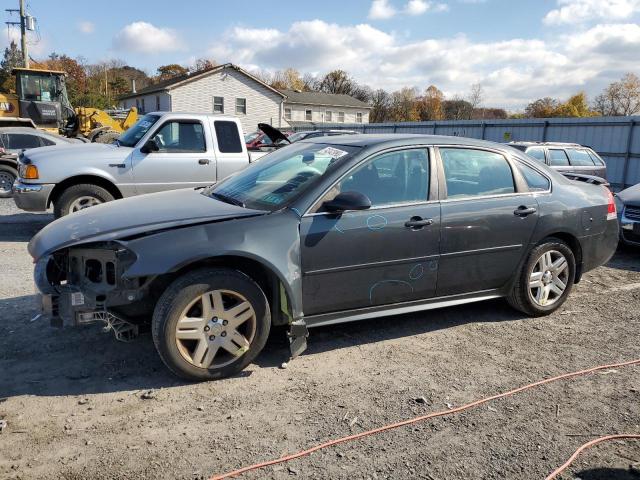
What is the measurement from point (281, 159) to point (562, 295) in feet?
10.0

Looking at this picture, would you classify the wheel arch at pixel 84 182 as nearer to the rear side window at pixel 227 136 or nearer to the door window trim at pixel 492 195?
the rear side window at pixel 227 136

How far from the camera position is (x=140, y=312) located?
3742mm

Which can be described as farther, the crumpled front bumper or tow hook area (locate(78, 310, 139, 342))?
the crumpled front bumper

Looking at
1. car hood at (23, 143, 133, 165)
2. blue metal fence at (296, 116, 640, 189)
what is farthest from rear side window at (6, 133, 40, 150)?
blue metal fence at (296, 116, 640, 189)

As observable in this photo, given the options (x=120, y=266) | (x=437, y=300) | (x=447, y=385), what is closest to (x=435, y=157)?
(x=437, y=300)

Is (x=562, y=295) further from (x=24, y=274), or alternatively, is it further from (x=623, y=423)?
(x=24, y=274)

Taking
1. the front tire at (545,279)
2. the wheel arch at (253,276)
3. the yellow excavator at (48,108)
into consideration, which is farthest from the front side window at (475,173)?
the yellow excavator at (48,108)

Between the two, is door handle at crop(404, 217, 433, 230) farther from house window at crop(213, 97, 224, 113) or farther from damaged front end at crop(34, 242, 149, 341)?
house window at crop(213, 97, 224, 113)

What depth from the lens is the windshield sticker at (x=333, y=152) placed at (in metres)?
4.29

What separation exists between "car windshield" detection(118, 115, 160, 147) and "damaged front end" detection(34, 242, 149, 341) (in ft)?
15.9

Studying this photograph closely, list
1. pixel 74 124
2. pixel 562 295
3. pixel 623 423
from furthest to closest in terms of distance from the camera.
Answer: pixel 74 124 → pixel 562 295 → pixel 623 423

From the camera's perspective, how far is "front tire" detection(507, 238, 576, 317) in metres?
4.95

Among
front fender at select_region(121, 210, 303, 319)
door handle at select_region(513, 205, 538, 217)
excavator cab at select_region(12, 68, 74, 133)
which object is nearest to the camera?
front fender at select_region(121, 210, 303, 319)

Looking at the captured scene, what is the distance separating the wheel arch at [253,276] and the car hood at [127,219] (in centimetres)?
30
